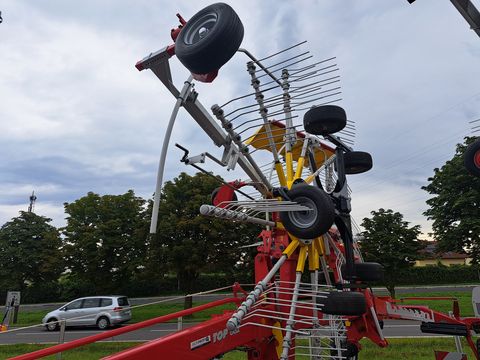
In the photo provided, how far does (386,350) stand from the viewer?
30.0 feet

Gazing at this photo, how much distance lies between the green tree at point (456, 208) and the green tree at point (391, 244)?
44.2 inches

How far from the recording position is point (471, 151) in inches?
185

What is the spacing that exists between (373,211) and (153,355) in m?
16.9

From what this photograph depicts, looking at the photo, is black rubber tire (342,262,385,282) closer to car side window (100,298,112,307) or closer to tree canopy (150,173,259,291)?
tree canopy (150,173,259,291)

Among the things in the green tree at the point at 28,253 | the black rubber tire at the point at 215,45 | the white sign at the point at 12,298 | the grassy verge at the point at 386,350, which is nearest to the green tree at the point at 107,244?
the green tree at the point at 28,253

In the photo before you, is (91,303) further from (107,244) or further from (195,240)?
(195,240)

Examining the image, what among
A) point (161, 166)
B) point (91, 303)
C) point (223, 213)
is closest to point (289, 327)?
point (223, 213)

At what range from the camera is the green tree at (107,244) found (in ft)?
67.1

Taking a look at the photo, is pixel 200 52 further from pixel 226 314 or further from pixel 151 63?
pixel 226 314

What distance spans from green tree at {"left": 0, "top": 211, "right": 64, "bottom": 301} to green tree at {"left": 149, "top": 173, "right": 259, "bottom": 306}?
7942mm

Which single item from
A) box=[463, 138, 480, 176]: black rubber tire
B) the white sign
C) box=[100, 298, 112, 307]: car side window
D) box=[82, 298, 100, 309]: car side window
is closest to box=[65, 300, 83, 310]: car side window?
box=[82, 298, 100, 309]: car side window

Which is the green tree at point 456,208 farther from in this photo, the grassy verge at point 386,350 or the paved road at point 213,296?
the paved road at point 213,296

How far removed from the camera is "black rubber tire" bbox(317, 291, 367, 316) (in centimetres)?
310

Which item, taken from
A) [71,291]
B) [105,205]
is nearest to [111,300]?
[105,205]
